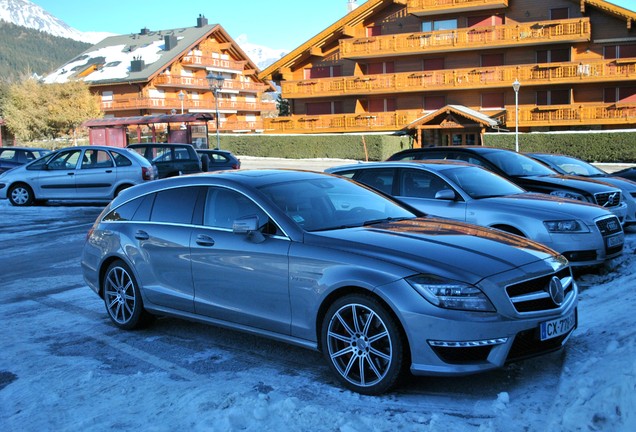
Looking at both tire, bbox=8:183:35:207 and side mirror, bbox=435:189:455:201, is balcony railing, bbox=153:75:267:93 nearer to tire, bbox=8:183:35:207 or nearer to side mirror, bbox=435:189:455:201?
tire, bbox=8:183:35:207

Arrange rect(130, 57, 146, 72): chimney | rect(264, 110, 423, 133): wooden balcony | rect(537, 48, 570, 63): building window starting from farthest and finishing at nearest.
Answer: rect(130, 57, 146, 72): chimney
rect(264, 110, 423, 133): wooden balcony
rect(537, 48, 570, 63): building window

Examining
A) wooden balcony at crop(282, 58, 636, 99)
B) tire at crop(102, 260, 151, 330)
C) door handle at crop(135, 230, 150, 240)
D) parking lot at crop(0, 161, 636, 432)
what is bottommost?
parking lot at crop(0, 161, 636, 432)

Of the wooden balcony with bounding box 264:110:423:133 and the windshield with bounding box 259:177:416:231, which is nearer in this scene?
the windshield with bounding box 259:177:416:231

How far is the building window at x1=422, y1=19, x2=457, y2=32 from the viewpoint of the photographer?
4717cm

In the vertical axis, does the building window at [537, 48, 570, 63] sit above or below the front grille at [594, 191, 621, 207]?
above

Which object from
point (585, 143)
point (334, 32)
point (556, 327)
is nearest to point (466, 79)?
point (585, 143)

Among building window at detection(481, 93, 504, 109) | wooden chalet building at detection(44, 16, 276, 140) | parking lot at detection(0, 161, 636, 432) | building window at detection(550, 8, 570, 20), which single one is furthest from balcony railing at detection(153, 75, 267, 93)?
parking lot at detection(0, 161, 636, 432)

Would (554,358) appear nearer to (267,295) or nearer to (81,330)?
(267,295)

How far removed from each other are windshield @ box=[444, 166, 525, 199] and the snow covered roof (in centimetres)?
5824

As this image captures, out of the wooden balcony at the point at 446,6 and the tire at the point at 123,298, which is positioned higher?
the wooden balcony at the point at 446,6

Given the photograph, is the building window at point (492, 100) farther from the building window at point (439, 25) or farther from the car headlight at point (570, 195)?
the car headlight at point (570, 195)

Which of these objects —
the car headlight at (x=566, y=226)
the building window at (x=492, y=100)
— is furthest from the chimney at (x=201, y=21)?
the car headlight at (x=566, y=226)

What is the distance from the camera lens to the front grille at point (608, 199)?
410 inches

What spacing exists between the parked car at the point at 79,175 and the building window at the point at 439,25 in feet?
112
